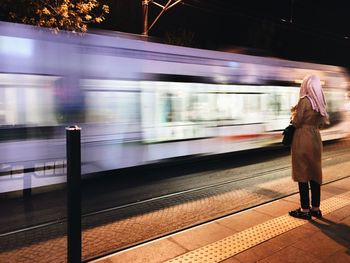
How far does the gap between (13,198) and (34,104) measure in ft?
5.82

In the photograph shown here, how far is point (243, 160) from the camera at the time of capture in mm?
10094

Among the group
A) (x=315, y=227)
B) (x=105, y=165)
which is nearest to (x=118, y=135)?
(x=105, y=165)

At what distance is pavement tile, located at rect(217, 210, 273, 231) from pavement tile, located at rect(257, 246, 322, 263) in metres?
0.79

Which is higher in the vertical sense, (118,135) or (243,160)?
(118,135)

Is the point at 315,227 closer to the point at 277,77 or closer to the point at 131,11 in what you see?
the point at 277,77

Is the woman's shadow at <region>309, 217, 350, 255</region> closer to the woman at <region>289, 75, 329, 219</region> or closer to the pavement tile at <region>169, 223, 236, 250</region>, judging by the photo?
the woman at <region>289, 75, 329, 219</region>

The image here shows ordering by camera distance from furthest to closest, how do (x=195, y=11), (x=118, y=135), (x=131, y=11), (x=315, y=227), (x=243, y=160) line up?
(x=195, y=11) < (x=131, y=11) < (x=243, y=160) < (x=118, y=135) < (x=315, y=227)

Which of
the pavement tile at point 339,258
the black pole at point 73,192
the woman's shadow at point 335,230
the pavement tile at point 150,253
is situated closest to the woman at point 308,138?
the woman's shadow at point 335,230

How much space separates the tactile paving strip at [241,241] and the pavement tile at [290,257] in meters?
0.30

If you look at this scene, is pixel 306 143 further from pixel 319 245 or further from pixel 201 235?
pixel 201 235

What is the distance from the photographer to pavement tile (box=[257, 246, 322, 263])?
11.6ft

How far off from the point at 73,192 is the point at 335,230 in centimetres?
316

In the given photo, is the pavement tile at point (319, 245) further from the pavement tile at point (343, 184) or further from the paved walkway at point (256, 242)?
the pavement tile at point (343, 184)

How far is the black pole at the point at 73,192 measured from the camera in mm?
2801
